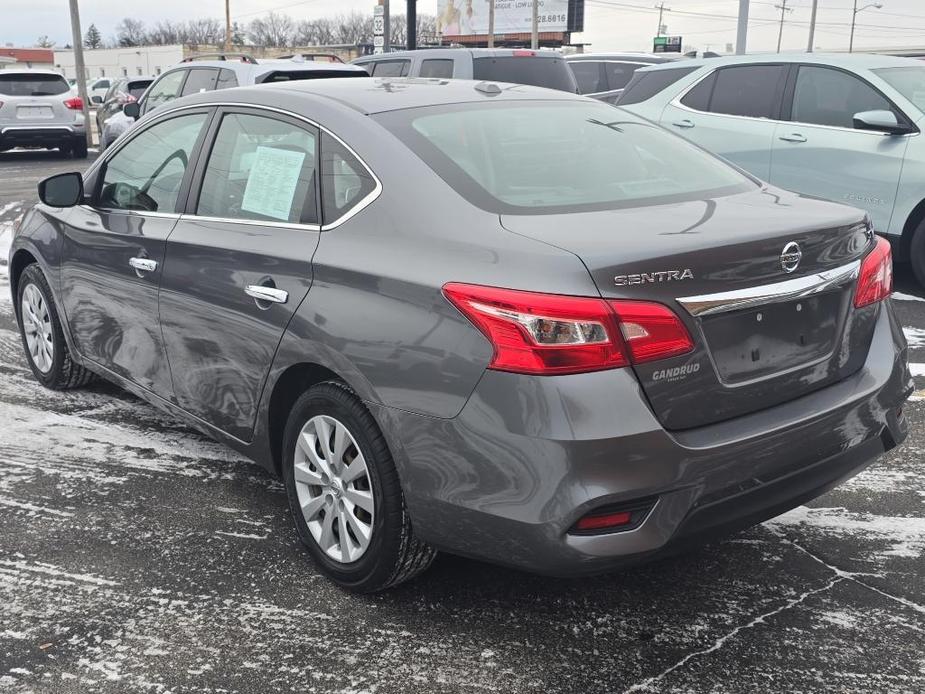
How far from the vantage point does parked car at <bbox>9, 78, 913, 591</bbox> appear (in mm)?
2568

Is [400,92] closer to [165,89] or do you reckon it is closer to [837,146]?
[837,146]

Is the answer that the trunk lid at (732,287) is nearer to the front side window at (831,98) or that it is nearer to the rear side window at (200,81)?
the front side window at (831,98)

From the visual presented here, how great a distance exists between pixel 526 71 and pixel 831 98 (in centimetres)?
460

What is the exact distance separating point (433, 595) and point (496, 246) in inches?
47.3

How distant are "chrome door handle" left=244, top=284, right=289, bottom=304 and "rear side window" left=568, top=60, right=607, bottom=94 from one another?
14.4 meters

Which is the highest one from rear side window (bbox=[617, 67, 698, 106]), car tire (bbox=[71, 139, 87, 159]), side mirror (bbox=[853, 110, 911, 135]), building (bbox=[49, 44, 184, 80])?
rear side window (bbox=[617, 67, 698, 106])

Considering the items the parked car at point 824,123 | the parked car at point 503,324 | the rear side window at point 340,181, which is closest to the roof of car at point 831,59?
the parked car at point 824,123

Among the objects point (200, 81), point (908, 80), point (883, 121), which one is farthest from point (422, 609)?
point (200, 81)

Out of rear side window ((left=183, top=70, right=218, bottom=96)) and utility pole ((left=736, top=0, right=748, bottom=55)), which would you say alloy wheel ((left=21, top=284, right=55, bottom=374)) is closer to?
rear side window ((left=183, top=70, right=218, bottom=96))

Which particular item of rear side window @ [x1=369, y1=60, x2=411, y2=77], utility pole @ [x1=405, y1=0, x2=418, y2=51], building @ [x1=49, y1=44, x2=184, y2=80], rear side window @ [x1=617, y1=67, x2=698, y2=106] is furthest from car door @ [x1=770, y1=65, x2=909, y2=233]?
building @ [x1=49, y1=44, x2=184, y2=80]

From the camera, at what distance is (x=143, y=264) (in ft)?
13.1

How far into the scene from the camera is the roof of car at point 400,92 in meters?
3.53

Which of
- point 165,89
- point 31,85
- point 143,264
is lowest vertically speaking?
point 31,85

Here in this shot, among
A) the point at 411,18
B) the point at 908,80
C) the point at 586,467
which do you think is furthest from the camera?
the point at 411,18
